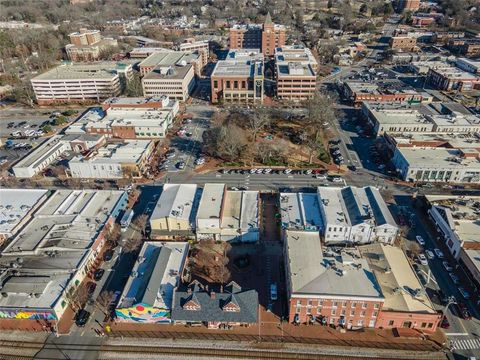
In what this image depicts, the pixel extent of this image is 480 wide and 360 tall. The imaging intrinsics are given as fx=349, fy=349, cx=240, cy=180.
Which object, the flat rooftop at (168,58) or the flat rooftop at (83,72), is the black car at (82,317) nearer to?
the flat rooftop at (83,72)

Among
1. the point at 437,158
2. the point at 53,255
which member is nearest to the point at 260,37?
the point at 437,158

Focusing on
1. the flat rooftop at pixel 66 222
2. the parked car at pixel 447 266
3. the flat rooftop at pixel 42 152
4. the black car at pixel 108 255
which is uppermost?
the flat rooftop at pixel 66 222

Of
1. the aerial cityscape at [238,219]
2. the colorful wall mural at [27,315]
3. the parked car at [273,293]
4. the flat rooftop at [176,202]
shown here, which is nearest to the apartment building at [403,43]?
the aerial cityscape at [238,219]

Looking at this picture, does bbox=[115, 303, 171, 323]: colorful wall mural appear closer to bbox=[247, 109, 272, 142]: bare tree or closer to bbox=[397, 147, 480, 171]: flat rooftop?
bbox=[247, 109, 272, 142]: bare tree

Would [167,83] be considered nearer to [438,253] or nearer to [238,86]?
[238,86]

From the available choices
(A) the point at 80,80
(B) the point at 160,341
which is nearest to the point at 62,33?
(A) the point at 80,80

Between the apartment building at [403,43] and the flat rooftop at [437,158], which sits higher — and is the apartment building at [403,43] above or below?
above

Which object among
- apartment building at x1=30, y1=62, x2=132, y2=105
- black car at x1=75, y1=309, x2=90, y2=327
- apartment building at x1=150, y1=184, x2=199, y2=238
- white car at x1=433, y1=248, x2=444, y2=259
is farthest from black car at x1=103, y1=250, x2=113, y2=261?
apartment building at x1=30, y1=62, x2=132, y2=105
